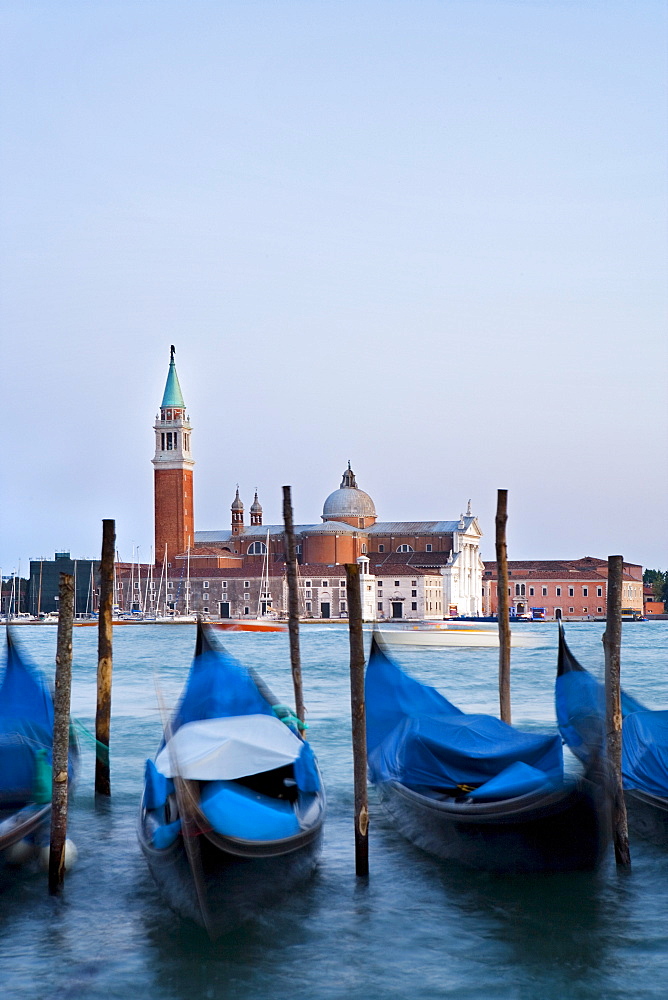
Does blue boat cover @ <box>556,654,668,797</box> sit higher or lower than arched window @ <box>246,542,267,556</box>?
lower

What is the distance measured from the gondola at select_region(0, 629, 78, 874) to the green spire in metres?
46.8

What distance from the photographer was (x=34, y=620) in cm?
4872

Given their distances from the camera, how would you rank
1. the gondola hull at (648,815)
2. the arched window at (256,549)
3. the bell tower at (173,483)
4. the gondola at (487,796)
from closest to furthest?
the gondola at (487,796), the gondola hull at (648,815), the bell tower at (173,483), the arched window at (256,549)

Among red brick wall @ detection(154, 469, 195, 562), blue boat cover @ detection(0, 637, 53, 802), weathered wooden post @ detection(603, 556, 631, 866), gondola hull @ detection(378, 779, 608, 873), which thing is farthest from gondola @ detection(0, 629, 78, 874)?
red brick wall @ detection(154, 469, 195, 562)

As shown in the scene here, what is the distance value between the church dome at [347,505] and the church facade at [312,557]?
48 mm

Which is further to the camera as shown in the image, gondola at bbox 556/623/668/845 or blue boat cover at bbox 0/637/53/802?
blue boat cover at bbox 0/637/53/802

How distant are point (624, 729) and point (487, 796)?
1625 millimetres

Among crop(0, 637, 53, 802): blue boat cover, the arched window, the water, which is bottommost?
the water

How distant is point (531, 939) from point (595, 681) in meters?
1.50

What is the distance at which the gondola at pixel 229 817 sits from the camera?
442 cm

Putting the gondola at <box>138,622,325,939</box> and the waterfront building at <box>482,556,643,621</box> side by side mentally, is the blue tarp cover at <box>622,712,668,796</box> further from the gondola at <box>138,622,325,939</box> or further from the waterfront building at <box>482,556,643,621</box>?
the waterfront building at <box>482,556,643,621</box>

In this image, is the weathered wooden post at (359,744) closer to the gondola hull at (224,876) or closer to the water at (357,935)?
the water at (357,935)

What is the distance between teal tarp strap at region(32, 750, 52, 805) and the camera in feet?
19.2

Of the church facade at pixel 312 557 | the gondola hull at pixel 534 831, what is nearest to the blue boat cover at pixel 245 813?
the gondola hull at pixel 534 831
